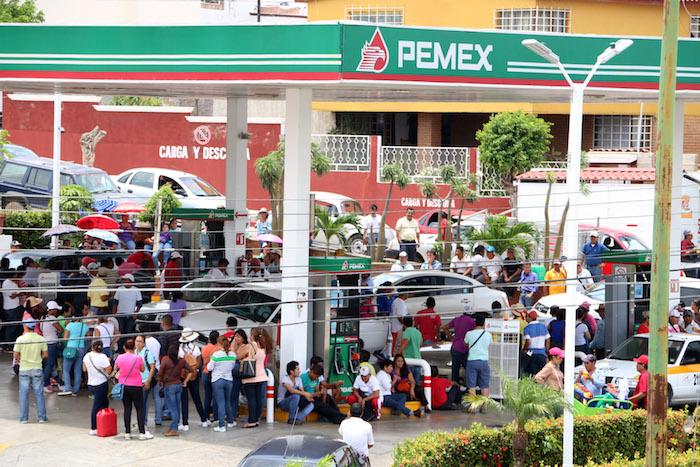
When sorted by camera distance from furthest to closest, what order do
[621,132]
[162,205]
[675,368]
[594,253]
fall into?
[621,132]
[162,205]
[594,253]
[675,368]

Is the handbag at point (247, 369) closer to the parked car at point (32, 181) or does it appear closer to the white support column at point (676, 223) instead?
the white support column at point (676, 223)

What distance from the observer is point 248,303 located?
59.1 ft

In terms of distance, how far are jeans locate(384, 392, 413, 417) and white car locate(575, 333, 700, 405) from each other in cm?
309

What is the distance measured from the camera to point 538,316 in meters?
19.0

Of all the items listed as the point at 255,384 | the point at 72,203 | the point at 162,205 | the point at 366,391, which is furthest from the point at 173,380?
the point at 72,203

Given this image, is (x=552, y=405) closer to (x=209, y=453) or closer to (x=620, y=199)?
(x=209, y=453)

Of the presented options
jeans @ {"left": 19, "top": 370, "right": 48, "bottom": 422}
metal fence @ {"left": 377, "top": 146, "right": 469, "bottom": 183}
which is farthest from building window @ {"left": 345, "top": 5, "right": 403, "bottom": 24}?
jeans @ {"left": 19, "top": 370, "right": 48, "bottom": 422}

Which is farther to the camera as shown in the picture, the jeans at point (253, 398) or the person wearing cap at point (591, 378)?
the person wearing cap at point (591, 378)

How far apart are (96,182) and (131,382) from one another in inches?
614

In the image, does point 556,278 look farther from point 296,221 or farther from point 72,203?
point 72,203

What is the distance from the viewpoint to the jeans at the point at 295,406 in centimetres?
1570

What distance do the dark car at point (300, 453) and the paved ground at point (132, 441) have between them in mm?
2221

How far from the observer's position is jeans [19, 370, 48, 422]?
49.7ft

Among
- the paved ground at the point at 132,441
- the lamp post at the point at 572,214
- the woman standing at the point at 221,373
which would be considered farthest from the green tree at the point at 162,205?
the lamp post at the point at 572,214
